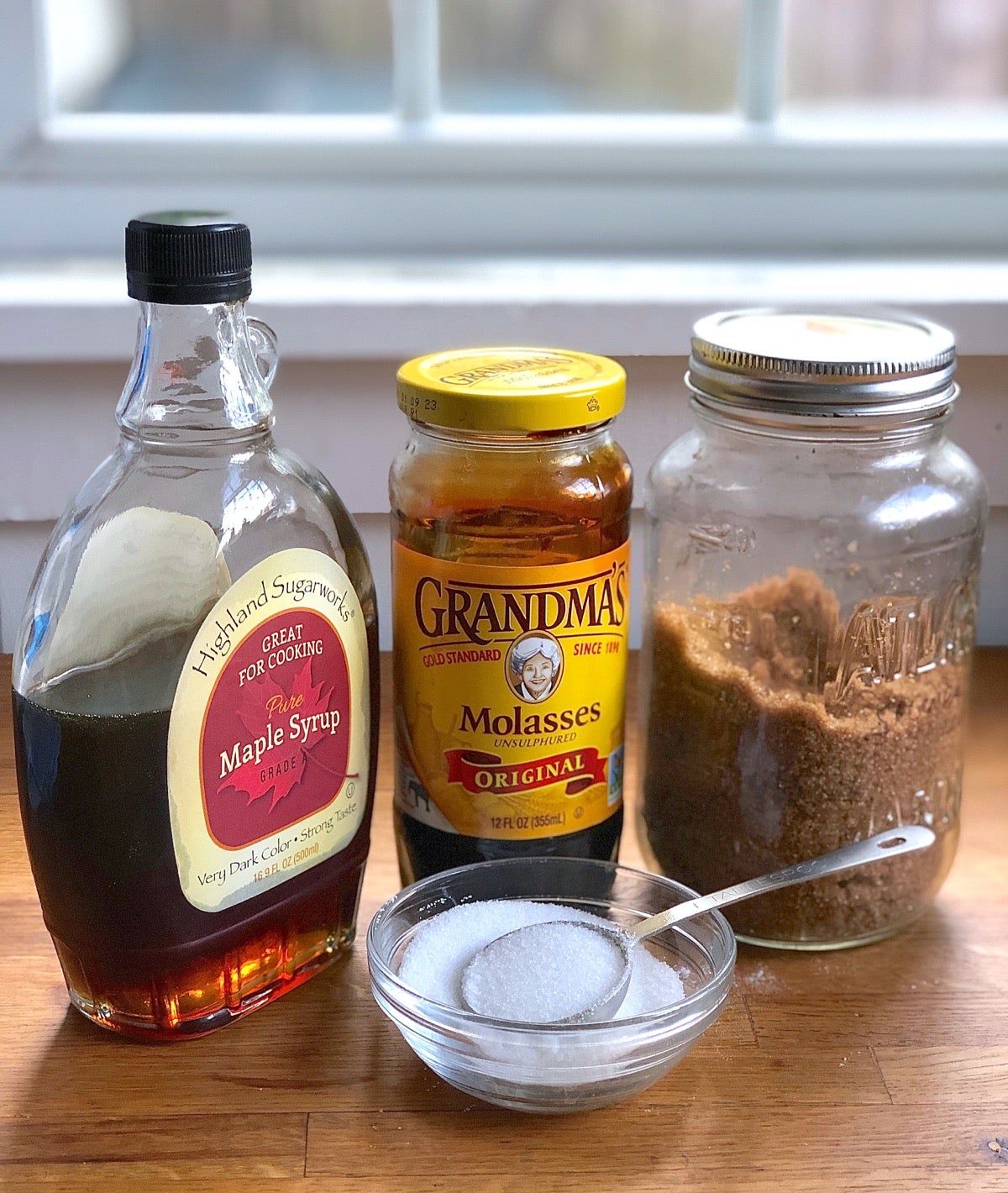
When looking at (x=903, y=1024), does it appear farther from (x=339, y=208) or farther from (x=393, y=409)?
(x=339, y=208)

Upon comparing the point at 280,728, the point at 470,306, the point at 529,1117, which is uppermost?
the point at 470,306

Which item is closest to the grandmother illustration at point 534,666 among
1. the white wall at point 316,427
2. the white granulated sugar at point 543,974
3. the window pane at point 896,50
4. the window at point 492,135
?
the white granulated sugar at point 543,974

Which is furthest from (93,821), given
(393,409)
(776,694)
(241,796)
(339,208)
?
(339,208)

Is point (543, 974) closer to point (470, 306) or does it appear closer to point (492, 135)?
point (470, 306)

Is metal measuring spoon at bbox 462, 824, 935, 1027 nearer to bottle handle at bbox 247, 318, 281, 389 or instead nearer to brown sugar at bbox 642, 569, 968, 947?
brown sugar at bbox 642, 569, 968, 947

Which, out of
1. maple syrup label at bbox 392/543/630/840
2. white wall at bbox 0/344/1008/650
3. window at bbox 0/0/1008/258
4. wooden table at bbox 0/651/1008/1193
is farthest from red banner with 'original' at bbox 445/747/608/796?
window at bbox 0/0/1008/258

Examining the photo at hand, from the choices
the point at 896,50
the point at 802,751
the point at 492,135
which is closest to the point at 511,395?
the point at 802,751
